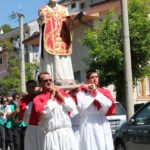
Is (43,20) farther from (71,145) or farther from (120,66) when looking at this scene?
(120,66)

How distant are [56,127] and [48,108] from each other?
0.83 feet

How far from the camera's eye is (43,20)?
10578 millimetres

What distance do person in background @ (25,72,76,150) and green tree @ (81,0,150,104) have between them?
18.9 meters

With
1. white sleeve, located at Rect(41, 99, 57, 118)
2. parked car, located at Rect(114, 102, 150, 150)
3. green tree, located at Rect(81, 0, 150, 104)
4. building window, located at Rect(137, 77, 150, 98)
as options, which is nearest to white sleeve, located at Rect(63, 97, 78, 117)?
white sleeve, located at Rect(41, 99, 57, 118)

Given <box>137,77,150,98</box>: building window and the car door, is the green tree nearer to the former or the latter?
<box>137,77,150,98</box>: building window

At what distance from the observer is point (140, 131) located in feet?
35.8

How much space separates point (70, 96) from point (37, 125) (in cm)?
→ 63

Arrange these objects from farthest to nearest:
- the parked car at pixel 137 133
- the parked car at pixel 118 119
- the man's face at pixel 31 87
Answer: the parked car at pixel 118 119
the parked car at pixel 137 133
the man's face at pixel 31 87

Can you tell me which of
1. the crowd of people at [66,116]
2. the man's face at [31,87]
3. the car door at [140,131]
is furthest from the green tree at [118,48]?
the crowd of people at [66,116]

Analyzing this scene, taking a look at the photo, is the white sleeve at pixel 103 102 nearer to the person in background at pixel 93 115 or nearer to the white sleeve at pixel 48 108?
the person in background at pixel 93 115

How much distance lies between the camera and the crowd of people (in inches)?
264

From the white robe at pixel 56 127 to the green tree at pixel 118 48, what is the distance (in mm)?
18942

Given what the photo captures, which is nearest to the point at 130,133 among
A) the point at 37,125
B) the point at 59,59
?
the point at 59,59

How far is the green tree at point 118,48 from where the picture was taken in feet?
85.0
